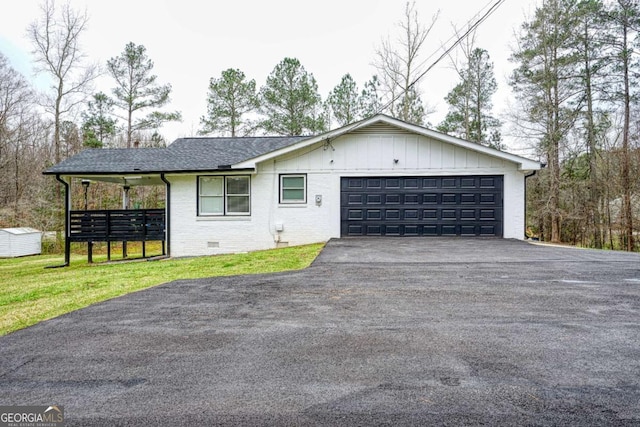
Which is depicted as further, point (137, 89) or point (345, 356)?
point (137, 89)

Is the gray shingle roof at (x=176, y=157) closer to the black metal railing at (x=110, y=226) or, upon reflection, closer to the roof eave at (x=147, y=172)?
the roof eave at (x=147, y=172)

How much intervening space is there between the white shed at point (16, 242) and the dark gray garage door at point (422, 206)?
16.3m

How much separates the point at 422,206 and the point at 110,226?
10371mm

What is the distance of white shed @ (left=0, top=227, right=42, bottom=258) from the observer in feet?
58.2

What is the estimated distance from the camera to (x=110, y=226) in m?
12.3

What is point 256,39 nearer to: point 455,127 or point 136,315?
point 455,127

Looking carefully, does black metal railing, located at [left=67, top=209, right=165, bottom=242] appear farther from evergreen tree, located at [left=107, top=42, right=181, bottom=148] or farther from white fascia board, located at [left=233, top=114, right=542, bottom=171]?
evergreen tree, located at [left=107, top=42, right=181, bottom=148]

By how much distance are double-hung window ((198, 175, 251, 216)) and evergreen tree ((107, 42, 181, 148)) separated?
14875mm

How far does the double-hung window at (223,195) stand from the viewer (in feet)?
42.2

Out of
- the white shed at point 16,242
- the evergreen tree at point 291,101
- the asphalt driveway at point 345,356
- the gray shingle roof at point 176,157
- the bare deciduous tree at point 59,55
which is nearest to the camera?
the asphalt driveway at point 345,356

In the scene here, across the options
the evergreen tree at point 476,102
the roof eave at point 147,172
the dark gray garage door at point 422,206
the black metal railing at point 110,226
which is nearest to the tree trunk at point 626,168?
the evergreen tree at point 476,102

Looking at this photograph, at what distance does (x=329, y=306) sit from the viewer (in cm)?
447

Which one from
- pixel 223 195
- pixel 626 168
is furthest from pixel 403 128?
pixel 626 168

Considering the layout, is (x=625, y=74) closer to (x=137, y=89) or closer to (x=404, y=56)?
(x=404, y=56)
